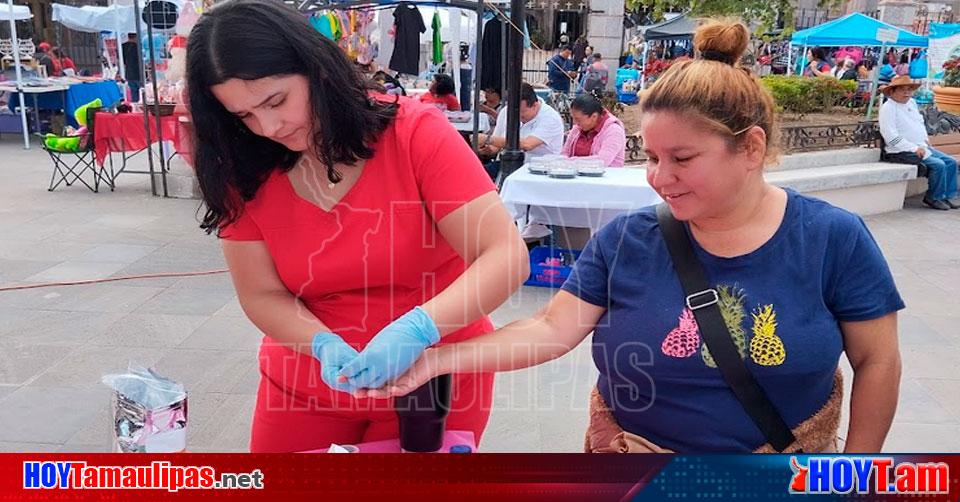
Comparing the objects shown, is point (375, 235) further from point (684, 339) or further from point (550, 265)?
point (550, 265)

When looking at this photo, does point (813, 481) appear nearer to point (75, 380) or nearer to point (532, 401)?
point (532, 401)

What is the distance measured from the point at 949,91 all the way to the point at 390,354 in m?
12.0

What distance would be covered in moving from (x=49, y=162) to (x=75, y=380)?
751 cm

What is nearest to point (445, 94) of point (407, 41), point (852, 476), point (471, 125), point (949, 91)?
point (407, 41)

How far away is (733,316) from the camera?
4.37 feet

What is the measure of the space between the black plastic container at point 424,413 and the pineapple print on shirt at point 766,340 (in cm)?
56

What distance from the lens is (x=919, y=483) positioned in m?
1.02

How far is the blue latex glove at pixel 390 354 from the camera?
1278 mm

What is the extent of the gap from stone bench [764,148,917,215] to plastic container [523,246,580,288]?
2618mm

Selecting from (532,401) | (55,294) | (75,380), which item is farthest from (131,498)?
(55,294)

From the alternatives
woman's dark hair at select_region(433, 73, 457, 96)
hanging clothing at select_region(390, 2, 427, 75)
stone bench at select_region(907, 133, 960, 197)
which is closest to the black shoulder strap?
woman's dark hair at select_region(433, 73, 457, 96)

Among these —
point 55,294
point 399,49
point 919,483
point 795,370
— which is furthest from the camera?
point 399,49

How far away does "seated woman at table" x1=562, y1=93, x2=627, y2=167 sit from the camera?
18.3 feet

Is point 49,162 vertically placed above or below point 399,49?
below
